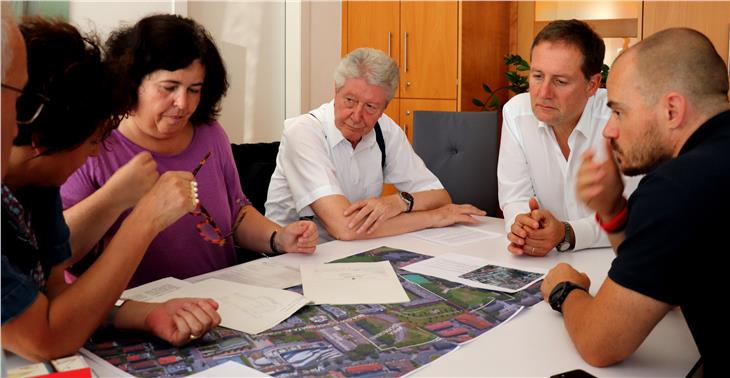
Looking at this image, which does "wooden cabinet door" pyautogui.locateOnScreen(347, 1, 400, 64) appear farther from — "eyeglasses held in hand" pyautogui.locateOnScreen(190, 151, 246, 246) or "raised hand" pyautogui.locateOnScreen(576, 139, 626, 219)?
"raised hand" pyautogui.locateOnScreen(576, 139, 626, 219)

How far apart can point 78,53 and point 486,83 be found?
377cm

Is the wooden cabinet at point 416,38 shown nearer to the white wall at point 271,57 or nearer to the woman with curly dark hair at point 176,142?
the white wall at point 271,57

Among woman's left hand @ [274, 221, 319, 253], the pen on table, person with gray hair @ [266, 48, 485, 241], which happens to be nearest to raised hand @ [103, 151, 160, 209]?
the pen on table

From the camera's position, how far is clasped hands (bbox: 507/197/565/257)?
6.57ft

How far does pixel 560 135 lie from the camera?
2613 mm

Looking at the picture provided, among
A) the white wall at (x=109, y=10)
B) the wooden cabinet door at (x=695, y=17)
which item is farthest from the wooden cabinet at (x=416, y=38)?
the white wall at (x=109, y=10)

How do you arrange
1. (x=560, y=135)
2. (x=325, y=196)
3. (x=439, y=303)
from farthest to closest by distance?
(x=560, y=135), (x=325, y=196), (x=439, y=303)

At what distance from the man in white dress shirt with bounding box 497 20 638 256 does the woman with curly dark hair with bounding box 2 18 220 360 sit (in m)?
1.39

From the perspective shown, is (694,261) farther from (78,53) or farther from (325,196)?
(325,196)

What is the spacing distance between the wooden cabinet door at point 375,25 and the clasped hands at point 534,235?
9.67 feet

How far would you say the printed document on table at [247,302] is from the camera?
1.39 metres

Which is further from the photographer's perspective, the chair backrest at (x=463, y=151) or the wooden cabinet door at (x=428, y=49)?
the wooden cabinet door at (x=428, y=49)

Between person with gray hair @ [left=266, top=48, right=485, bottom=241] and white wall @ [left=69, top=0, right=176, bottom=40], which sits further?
white wall @ [left=69, top=0, right=176, bottom=40]

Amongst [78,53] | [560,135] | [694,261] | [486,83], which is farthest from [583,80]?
[486,83]
